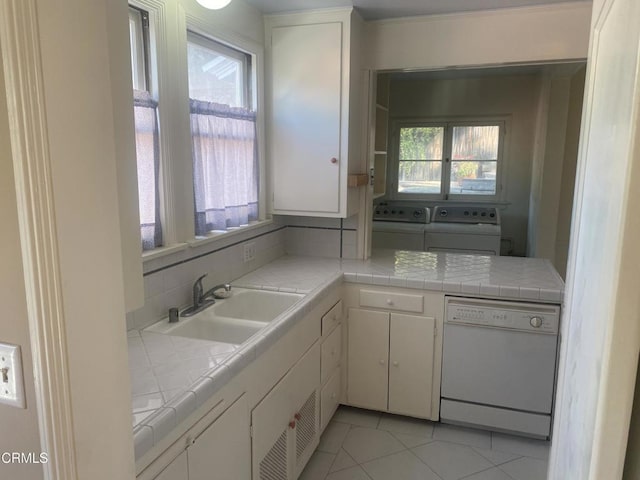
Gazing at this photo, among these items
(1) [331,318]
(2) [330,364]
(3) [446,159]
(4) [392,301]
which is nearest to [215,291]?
(1) [331,318]

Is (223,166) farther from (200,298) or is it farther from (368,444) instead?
(368,444)

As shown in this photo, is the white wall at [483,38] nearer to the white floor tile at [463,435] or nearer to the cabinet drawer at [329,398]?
the cabinet drawer at [329,398]

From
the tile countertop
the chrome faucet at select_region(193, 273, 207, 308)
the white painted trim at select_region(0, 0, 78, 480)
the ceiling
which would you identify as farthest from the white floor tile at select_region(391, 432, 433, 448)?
the ceiling

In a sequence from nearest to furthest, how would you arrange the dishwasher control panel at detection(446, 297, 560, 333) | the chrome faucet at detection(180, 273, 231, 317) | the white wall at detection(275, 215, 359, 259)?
the chrome faucet at detection(180, 273, 231, 317), the dishwasher control panel at detection(446, 297, 560, 333), the white wall at detection(275, 215, 359, 259)

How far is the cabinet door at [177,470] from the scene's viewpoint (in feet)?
3.95

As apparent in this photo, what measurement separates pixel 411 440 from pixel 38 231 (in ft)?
7.85

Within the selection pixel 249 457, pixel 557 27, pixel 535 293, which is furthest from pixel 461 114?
pixel 249 457

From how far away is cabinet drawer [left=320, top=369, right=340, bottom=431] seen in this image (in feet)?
8.21

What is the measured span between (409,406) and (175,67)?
2174mm

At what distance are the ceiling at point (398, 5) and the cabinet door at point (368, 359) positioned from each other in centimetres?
170

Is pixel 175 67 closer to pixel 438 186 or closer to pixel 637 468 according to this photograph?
pixel 637 468

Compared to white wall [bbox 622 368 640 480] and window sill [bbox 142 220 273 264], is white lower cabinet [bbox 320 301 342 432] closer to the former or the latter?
window sill [bbox 142 220 273 264]

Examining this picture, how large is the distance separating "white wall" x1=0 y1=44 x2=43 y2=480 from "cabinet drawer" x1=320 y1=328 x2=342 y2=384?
5.56ft

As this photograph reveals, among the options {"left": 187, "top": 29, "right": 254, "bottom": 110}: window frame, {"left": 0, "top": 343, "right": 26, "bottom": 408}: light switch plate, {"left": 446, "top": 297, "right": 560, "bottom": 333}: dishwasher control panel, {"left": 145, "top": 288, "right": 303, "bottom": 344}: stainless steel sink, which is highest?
{"left": 187, "top": 29, "right": 254, "bottom": 110}: window frame
